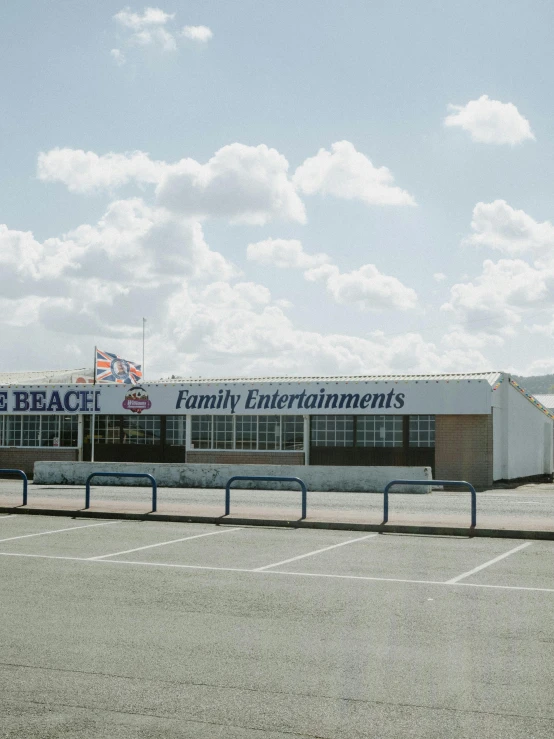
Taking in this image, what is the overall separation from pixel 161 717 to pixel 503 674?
266cm

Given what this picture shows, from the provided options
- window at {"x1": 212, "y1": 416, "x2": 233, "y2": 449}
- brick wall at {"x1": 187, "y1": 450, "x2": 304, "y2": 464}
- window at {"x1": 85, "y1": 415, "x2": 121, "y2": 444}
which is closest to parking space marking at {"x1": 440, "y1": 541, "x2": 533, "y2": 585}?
brick wall at {"x1": 187, "y1": 450, "x2": 304, "y2": 464}

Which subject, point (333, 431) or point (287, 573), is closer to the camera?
point (287, 573)

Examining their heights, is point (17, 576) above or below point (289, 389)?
below

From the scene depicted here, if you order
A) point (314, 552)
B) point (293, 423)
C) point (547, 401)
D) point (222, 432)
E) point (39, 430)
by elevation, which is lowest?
point (314, 552)

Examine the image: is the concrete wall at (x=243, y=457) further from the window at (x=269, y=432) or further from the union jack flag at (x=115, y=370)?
the union jack flag at (x=115, y=370)

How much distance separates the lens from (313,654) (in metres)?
7.04

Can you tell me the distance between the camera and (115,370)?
39938mm

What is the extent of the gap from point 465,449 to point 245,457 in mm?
9424

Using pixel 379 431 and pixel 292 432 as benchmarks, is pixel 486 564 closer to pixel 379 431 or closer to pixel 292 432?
pixel 379 431

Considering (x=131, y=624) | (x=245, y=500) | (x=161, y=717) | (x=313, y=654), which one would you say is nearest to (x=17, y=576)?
(x=131, y=624)

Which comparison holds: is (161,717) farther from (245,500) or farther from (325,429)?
(325,429)

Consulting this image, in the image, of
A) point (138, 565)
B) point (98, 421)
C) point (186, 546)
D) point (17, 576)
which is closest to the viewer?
point (17, 576)

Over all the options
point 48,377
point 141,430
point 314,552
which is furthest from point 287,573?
point 48,377

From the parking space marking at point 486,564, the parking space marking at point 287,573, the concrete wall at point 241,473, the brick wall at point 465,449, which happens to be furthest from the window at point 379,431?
the parking space marking at point 287,573
